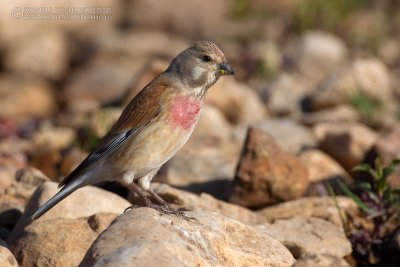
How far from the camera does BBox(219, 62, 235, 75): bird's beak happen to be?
18.3ft

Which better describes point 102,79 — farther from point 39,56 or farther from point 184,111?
point 184,111

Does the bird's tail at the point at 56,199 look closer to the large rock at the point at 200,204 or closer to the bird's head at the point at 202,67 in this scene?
the large rock at the point at 200,204

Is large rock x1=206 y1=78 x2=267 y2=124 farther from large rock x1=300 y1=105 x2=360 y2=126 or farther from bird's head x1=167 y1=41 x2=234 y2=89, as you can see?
bird's head x1=167 y1=41 x2=234 y2=89

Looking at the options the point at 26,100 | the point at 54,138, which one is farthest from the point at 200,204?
the point at 26,100

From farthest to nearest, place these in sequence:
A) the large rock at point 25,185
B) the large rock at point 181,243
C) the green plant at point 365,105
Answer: the green plant at point 365,105 < the large rock at point 25,185 < the large rock at point 181,243

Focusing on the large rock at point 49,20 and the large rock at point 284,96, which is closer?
the large rock at point 284,96

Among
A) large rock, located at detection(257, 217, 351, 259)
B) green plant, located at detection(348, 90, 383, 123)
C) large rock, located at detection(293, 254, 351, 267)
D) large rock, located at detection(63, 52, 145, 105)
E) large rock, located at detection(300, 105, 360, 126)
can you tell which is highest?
large rock, located at detection(293, 254, 351, 267)

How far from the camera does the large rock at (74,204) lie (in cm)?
557

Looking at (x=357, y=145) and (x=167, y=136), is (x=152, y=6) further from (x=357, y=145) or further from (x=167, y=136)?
(x=167, y=136)

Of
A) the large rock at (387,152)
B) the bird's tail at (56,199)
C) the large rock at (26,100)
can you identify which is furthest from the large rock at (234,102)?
the bird's tail at (56,199)

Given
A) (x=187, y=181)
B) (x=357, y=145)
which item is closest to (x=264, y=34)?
(x=357, y=145)

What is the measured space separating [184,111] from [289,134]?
318 centimetres

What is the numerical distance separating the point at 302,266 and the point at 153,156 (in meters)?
1.88

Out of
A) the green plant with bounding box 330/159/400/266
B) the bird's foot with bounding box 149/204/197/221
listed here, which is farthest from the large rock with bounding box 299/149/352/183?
the bird's foot with bounding box 149/204/197/221
